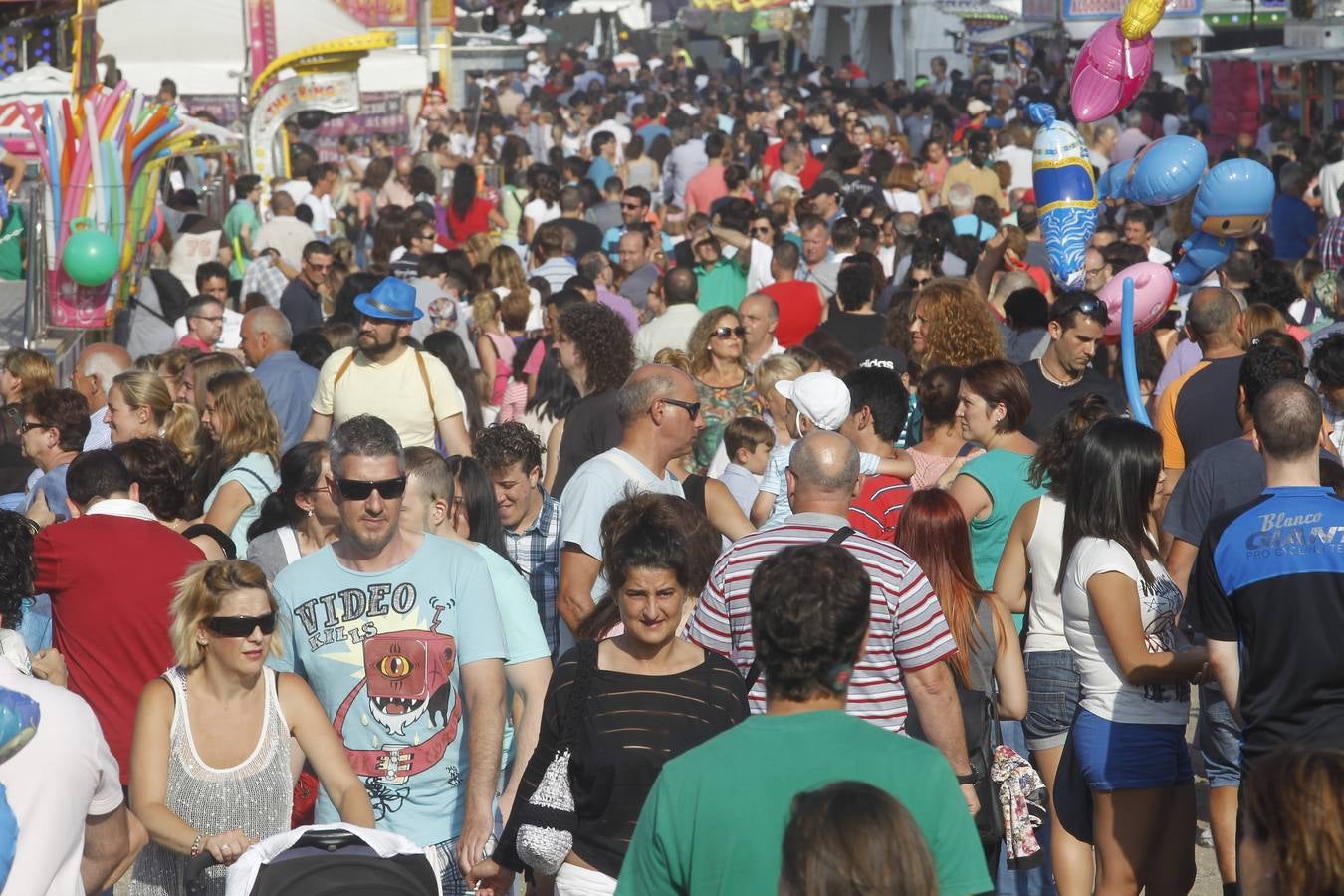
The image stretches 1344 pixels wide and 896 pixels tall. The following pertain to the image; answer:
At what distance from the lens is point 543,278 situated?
35.5 feet

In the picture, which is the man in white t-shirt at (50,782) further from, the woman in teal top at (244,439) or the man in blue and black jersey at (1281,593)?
the woman in teal top at (244,439)

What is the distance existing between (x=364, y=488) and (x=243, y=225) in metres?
10.6

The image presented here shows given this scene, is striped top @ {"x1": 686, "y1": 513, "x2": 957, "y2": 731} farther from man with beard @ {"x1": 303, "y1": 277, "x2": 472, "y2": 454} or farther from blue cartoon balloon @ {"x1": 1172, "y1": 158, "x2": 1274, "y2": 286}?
blue cartoon balloon @ {"x1": 1172, "y1": 158, "x2": 1274, "y2": 286}

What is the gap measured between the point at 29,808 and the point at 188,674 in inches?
32.7

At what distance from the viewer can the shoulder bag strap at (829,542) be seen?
3.91 meters

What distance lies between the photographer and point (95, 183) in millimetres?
11750

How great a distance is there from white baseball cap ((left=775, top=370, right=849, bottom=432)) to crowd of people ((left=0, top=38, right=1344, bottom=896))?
15 millimetres

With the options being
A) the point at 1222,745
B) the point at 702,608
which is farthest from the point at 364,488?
the point at 1222,745

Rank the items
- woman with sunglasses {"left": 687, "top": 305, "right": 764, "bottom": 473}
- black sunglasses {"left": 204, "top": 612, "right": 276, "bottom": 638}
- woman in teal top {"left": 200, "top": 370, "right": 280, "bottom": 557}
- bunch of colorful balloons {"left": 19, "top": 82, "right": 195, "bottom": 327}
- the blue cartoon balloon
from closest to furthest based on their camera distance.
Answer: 1. black sunglasses {"left": 204, "top": 612, "right": 276, "bottom": 638}
2. woman in teal top {"left": 200, "top": 370, "right": 280, "bottom": 557}
3. woman with sunglasses {"left": 687, "top": 305, "right": 764, "bottom": 473}
4. the blue cartoon balloon
5. bunch of colorful balloons {"left": 19, "top": 82, "right": 195, "bottom": 327}

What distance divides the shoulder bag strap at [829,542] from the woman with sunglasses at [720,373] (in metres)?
3.18

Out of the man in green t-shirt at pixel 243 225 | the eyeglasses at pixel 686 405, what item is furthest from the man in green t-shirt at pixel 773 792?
the man in green t-shirt at pixel 243 225

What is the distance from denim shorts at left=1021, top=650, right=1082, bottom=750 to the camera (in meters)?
4.81

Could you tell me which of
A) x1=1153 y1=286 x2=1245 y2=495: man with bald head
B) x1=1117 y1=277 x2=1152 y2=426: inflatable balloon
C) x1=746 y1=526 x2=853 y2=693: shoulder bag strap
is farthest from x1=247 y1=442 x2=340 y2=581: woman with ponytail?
x1=1117 y1=277 x2=1152 y2=426: inflatable balloon

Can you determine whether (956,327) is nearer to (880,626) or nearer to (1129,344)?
(1129,344)
